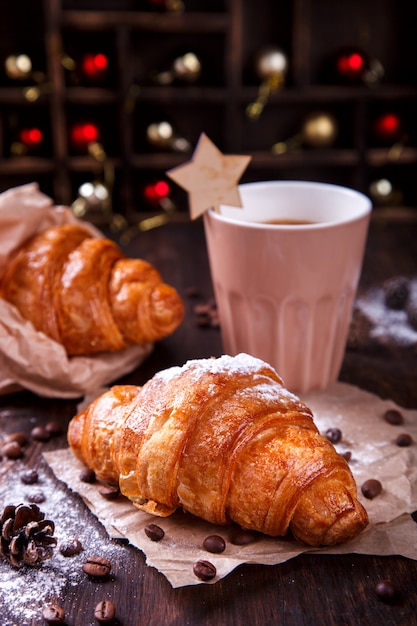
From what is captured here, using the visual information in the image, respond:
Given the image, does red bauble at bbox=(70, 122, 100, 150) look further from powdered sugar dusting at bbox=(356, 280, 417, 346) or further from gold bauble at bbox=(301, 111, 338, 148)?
powdered sugar dusting at bbox=(356, 280, 417, 346)

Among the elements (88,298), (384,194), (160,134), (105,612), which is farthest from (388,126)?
(105,612)

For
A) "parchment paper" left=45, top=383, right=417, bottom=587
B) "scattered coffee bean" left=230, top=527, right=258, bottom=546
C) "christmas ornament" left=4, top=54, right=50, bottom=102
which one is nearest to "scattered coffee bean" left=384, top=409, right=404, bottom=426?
"parchment paper" left=45, top=383, right=417, bottom=587

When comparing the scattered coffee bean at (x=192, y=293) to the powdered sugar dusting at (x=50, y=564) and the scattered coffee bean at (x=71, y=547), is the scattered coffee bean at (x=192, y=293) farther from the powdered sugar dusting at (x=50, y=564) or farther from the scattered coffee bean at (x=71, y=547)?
the scattered coffee bean at (x=71, y=547)

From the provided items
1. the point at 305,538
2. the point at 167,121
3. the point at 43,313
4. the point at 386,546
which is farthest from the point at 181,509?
the point at 167,121

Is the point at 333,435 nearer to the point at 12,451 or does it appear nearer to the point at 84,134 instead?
the point at 12,451

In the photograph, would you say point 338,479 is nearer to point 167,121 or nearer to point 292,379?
point 292,379

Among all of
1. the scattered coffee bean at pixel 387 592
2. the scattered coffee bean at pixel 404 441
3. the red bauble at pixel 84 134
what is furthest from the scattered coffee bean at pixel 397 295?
the red bauble at pixel 84 134

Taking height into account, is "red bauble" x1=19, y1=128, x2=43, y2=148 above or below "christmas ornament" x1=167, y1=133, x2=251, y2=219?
below
